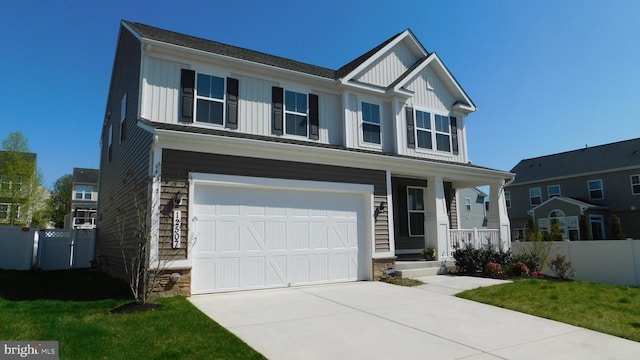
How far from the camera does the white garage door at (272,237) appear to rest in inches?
364

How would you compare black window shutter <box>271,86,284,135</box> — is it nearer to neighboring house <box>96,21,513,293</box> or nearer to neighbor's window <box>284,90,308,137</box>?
neighboring house <box>96,21,513,293</box>

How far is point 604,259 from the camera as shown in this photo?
1393 cm

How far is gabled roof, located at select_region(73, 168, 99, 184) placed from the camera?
45.9 metres

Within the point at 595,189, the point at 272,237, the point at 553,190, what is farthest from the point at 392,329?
the point at 553,190

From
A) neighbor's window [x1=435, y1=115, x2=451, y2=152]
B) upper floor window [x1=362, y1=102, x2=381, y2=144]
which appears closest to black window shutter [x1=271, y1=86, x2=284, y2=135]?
upper floor window [x1=362, y1=102, x2=381, y2=144]

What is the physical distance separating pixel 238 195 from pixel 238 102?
3.11 m

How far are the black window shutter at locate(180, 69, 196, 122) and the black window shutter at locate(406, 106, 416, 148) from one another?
24.1 feet

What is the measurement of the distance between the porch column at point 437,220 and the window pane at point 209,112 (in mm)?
7154

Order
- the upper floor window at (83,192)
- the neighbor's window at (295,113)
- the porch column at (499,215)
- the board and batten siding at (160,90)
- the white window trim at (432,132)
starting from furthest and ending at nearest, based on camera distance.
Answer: the upper floor window at (83,192) → the porch column at (499,215) → the white window trim at (432,132) → the neighbor's window at (295,113) → the board and batten siding at (160,90)

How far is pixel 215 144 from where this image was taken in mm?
9336

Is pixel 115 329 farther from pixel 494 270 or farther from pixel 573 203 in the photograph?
pixel 573 203

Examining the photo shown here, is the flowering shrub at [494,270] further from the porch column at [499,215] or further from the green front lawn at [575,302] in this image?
the porch column at [499,215]

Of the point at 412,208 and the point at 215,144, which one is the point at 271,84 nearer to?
the point at 215,144

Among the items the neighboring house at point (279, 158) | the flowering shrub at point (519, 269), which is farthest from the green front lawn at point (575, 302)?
the neighboring house at point (279, 158)
